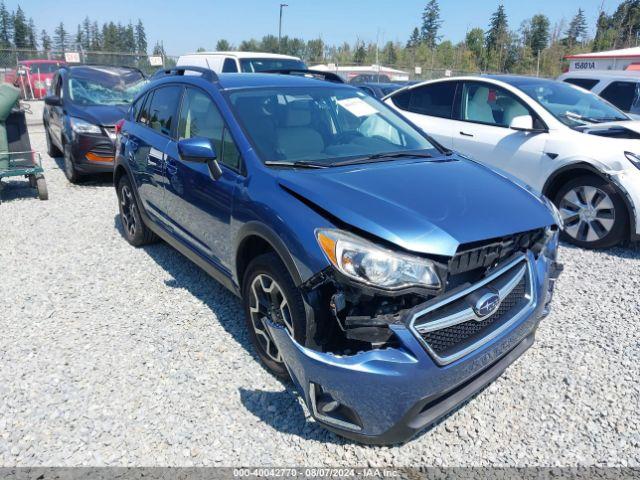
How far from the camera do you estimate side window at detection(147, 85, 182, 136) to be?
4.15 meters

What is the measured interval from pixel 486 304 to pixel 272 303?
1.18 m

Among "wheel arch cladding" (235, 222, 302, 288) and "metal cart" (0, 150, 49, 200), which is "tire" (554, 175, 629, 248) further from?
"metal cart" (0, 150, 49, 200)

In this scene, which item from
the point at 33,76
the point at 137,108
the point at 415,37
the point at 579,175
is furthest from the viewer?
the point at 415,37

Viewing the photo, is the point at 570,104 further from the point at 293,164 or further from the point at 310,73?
the point at 293,164

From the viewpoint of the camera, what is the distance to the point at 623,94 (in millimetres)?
8797

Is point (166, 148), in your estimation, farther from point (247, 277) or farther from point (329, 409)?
point (329, 409)

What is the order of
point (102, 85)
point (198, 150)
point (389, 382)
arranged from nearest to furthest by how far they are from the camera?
point (389, 382) → point (198, 150) → point (102, 85)

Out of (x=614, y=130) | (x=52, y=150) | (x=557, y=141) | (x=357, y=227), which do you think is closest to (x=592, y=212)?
(x=557, y=141)

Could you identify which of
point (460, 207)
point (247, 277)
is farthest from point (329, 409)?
point (460, 207)

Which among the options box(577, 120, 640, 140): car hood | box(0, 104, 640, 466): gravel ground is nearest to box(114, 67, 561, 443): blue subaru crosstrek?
box(0, 104, 640, 466): gravel ground

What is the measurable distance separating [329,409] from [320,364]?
0.88ft

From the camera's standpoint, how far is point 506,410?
9.20ft

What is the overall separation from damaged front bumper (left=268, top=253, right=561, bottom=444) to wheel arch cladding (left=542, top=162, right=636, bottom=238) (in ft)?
10.6

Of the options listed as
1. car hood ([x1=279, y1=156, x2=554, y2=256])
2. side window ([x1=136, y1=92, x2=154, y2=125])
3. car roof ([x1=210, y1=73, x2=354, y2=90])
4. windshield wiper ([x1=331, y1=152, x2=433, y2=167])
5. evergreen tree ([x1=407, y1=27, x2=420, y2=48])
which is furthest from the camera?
evergreen tree ([x1=407, y1=27, x2=420, y2=48])
